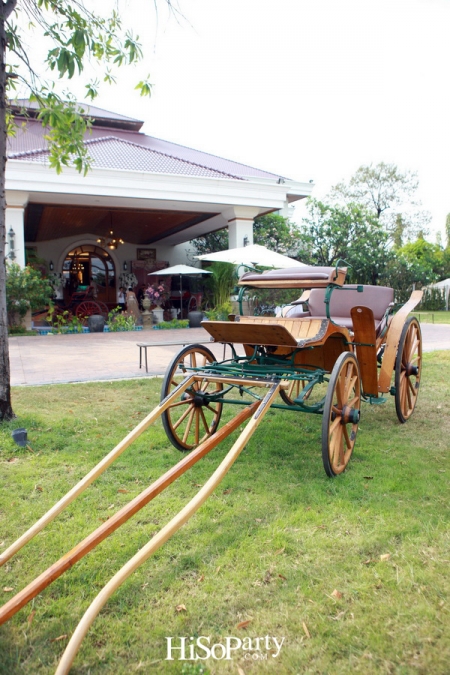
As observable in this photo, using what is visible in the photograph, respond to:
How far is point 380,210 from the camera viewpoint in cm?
3906

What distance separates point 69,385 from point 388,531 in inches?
181

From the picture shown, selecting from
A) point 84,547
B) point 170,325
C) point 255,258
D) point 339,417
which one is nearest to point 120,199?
point 170,325

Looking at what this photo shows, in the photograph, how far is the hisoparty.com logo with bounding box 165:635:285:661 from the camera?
1.82m

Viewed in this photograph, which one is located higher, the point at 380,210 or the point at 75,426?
the point at 380,210

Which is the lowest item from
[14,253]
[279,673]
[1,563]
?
[279,673]

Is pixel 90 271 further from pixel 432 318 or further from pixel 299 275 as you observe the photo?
pixel 299 275

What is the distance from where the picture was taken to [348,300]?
5207 mm

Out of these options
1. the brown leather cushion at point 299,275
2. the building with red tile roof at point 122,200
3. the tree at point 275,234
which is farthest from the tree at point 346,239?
the brown leather cushion at point 299,275

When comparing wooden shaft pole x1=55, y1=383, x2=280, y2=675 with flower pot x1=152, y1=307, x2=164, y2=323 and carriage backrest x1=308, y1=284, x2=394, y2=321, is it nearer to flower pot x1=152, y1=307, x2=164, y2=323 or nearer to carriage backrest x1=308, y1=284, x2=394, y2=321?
carriage backrest x1=308, y1=284, x2=394, y2=321

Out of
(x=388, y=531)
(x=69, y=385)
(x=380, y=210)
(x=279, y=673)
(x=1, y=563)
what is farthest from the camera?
(x=380, y=210)

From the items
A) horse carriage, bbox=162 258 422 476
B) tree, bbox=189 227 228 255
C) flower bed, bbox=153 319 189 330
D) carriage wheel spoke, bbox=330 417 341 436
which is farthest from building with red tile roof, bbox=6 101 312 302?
carriage wheel spoke, bbox=330 417 341 436

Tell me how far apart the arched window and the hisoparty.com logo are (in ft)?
63.3

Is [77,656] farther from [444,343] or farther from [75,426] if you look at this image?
[444,343]

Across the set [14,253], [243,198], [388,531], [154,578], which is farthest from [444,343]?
[14,253]
